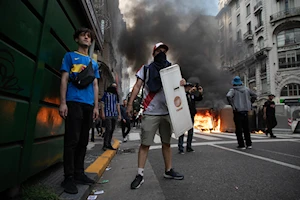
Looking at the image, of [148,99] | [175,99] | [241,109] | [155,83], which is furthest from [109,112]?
[241,109]

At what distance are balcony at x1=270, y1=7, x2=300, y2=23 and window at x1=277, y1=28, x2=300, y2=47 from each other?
193 centimetres

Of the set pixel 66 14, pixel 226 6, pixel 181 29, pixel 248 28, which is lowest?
pixel 66 14

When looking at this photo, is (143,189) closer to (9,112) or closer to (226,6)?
(9,112)

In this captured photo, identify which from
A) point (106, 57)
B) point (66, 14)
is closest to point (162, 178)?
point (66, 14)

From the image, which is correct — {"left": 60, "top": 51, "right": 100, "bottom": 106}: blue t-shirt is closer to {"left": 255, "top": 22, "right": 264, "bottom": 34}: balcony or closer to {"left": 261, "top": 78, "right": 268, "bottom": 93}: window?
{"left": 261, "top": 78, "right": 268, "bottom": 93}: window

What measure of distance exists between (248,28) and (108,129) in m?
34.7

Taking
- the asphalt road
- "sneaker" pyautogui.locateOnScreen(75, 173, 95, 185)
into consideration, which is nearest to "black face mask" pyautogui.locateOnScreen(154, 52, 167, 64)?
the asphalt road

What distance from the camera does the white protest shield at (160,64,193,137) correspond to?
2.69 meters

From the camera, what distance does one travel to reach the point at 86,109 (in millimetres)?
2512

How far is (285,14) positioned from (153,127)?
109 feet

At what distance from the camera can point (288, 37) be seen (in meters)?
29.0

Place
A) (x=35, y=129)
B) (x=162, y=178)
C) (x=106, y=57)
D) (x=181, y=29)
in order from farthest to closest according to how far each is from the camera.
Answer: (x=106, y=57)
(x=181, y=29)
(x=162, y=178)
(x=35, y=129)

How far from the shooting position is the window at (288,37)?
28358mm

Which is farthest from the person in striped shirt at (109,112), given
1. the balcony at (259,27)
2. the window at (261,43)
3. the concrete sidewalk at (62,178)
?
the balcony at (259,27)
